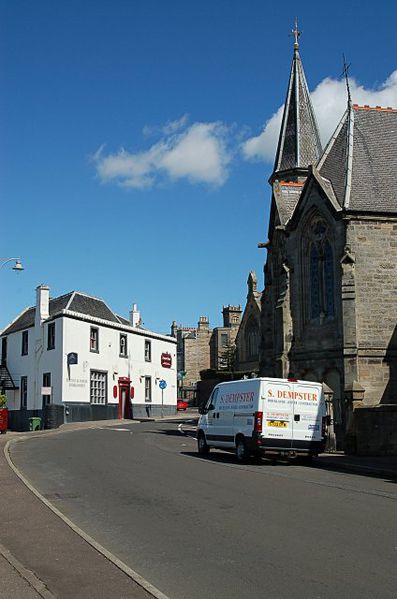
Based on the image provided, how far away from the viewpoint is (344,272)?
25.2m

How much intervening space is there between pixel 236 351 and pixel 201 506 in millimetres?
62688

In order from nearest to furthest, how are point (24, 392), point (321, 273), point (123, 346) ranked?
point (321, 273)
point (24, 392)
point (123, 346)

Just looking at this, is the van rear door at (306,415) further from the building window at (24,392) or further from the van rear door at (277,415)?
the building window at (24,392)

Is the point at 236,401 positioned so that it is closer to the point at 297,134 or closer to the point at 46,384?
the point at 297,134

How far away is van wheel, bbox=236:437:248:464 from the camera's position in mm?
18844

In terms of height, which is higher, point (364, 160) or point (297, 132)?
Answer: point (297, 132)

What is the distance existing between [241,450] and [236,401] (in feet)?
4.71

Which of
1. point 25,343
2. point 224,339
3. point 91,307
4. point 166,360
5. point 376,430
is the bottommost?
point 376,430

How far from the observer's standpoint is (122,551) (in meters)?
7.70

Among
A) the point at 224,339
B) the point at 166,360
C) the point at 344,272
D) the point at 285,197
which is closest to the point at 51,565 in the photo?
the point at 344,272

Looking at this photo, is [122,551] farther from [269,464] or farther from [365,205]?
[365,205]

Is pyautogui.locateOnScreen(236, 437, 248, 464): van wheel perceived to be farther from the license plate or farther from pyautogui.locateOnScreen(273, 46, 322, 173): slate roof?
pyautogui.locateOnScreen(273, 46, 322, 173): slate roof

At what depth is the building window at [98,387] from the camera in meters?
43.6

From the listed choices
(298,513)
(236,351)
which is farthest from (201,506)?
(236,351)
